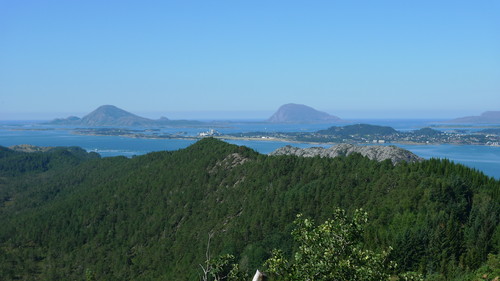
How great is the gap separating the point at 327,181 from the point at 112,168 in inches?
3599

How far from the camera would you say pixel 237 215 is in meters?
76.0

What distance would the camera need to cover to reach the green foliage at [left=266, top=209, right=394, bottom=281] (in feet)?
44.7

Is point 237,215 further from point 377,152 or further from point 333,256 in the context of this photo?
point 333,256

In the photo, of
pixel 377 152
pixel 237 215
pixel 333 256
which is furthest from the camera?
pixel 377 152

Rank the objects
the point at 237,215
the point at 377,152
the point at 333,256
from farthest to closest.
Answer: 1. the point at 377,152
2. the point at 237,215
3. the point at 333,256

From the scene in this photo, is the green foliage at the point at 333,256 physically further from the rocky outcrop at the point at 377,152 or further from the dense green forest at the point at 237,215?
the rocky outcrop at the point at 377,152

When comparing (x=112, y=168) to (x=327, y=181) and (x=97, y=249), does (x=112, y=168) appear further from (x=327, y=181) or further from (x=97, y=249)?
(x=327, y=181)

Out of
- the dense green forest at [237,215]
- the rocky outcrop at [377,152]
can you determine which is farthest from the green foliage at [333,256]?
the rocky outcrop at [377,152]

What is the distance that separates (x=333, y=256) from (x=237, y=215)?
206ft

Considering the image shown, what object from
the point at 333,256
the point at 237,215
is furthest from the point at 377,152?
the point at 333,256

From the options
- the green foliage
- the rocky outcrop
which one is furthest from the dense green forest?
the rocky outcrop

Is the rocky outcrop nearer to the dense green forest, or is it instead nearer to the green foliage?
the dense green forest

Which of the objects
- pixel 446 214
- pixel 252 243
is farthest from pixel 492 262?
pixel 252 243

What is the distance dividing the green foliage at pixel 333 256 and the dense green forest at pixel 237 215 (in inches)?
635
